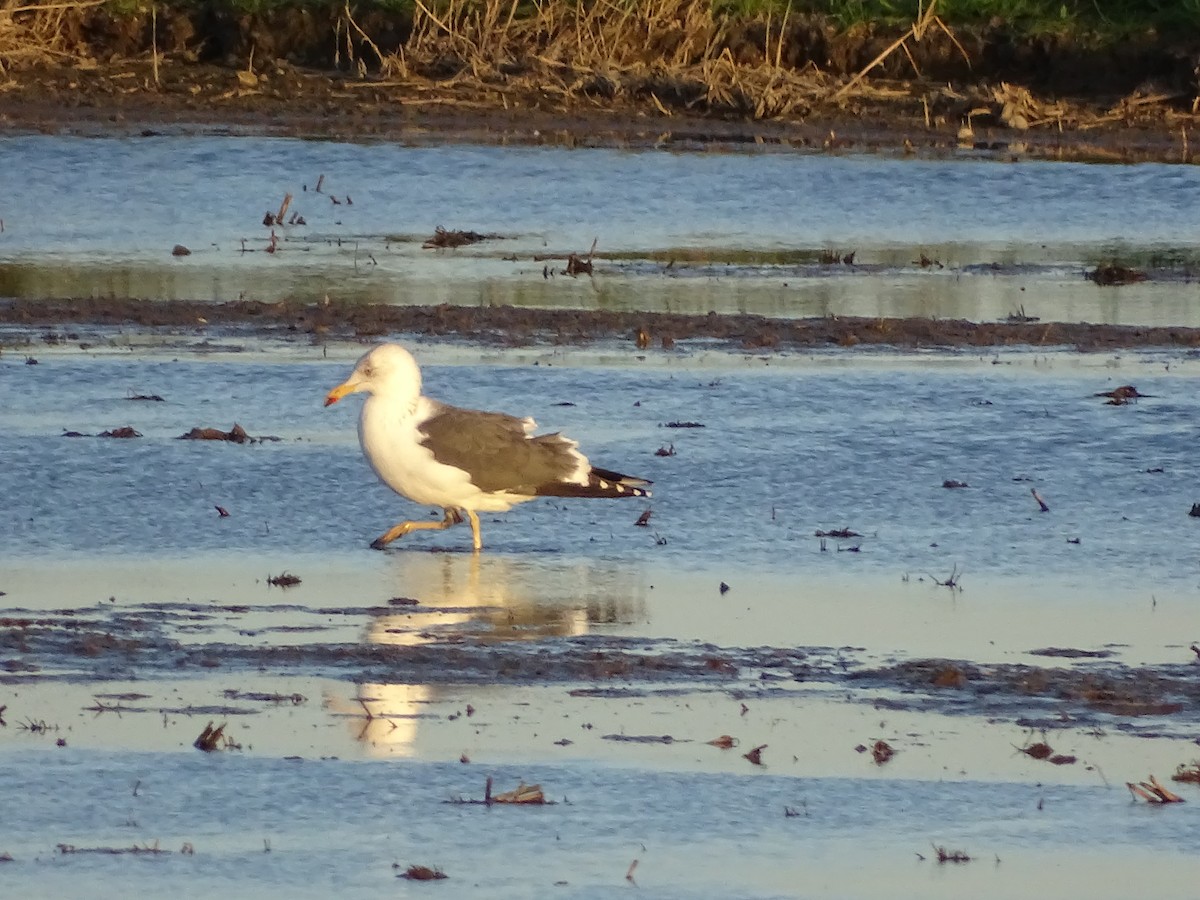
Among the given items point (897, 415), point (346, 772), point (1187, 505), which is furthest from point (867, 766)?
point (897, 415)

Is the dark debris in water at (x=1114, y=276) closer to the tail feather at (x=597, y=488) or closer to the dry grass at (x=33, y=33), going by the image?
the tail feather at (x=597, y=488)

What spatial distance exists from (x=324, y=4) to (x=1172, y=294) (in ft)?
42.4

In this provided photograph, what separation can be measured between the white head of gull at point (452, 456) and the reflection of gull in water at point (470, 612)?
1.10ft

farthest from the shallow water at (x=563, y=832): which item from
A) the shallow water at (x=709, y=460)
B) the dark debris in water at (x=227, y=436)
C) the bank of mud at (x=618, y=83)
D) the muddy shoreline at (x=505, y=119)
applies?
the bank of mud at (x=618, y=83)

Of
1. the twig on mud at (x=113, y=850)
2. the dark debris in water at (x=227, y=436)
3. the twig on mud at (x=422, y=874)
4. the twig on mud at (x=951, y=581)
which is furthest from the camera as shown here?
the dark debris in water at (x=227, y=436)

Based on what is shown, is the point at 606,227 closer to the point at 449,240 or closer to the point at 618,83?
the point at 449,240

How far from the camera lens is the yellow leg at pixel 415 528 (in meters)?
9.76

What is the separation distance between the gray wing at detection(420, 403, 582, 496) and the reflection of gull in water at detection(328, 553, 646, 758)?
0.39 m

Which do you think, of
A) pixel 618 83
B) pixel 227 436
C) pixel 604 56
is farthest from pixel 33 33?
pixel 227 436

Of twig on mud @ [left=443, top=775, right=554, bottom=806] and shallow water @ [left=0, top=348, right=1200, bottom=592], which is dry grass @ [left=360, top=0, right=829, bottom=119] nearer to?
shallow water @ [left=0, top=348, right=1200, bottom=592]

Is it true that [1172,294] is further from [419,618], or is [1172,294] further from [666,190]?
[419,618]

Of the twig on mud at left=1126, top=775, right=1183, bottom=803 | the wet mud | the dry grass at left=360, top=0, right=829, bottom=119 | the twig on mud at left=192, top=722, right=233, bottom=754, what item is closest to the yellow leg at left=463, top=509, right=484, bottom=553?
the wet mud

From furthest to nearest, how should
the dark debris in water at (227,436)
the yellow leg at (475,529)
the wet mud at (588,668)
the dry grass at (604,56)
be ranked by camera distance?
1. the dry grass at (604,56)
2. the dark debris in water at (227,436)
3. the yellow leg at (475,529)
4. the wet mud at (588,668)

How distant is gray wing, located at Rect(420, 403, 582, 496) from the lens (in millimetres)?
9977
